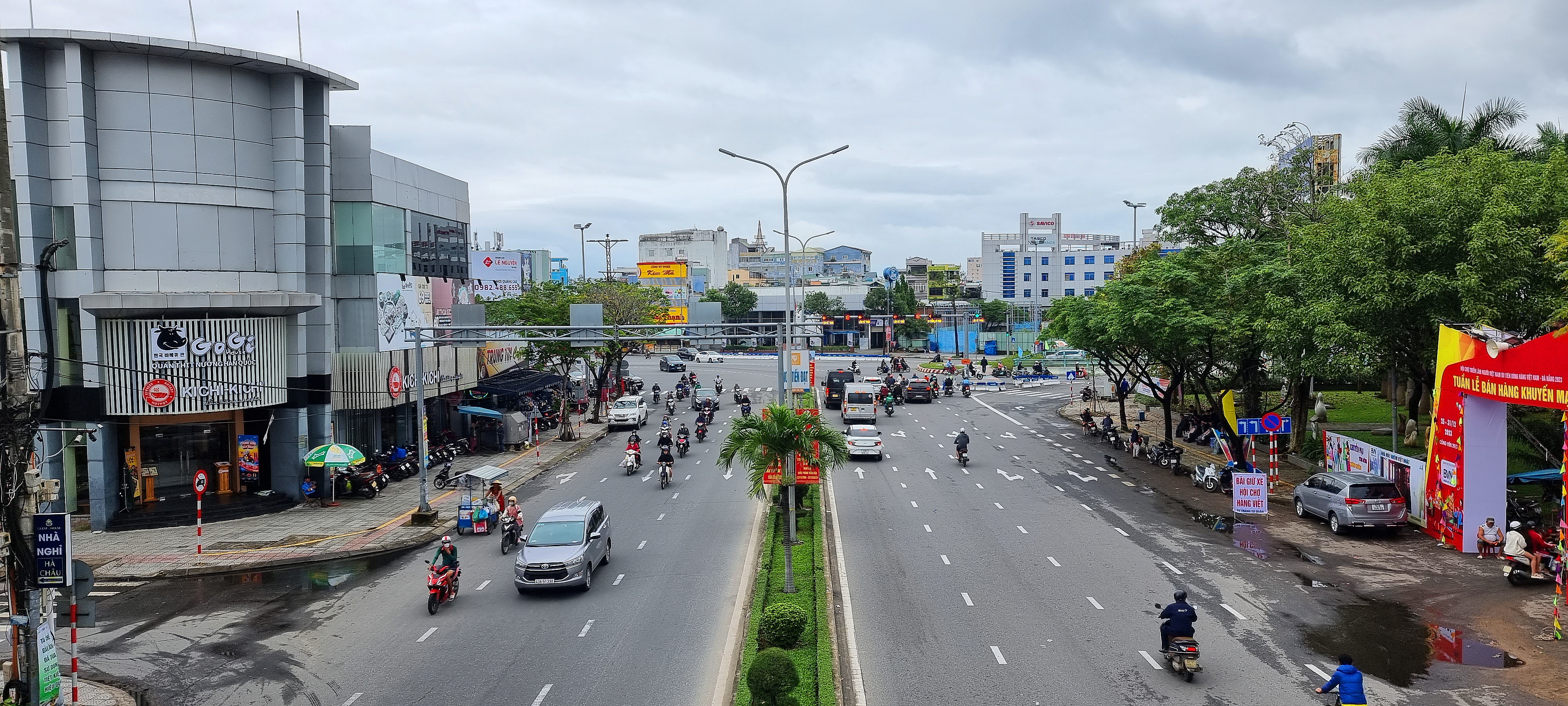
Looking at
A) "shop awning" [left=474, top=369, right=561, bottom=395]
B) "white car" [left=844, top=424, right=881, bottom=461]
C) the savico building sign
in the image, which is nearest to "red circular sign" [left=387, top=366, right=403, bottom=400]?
the savico building sign

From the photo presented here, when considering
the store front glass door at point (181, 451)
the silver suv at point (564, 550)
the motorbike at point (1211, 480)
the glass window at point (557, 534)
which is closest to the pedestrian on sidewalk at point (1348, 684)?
the silver suv at point (564, 550)

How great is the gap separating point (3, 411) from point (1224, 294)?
3322cm

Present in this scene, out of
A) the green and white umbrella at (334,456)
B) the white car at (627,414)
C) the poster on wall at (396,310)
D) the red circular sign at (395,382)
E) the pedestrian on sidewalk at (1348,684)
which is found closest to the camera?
the pedestrian on sidewalk at (1348,684)

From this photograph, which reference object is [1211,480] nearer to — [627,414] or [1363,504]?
[1363,504]

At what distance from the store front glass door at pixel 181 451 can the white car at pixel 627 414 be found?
2113 cm

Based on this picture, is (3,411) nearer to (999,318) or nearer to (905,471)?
(905,471)

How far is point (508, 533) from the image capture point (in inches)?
934

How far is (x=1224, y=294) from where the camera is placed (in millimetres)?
34656

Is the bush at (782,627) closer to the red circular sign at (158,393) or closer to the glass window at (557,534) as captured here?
the glass window at (557,534)

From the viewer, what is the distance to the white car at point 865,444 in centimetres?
3866

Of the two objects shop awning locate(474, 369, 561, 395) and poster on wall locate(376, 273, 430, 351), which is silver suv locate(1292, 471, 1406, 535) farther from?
shop awning locate(474, 369, 561, 395)

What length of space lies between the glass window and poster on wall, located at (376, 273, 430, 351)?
A: 47.3 feet

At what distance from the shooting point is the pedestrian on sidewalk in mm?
12422

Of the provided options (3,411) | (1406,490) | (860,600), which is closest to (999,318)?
(1406,490)
